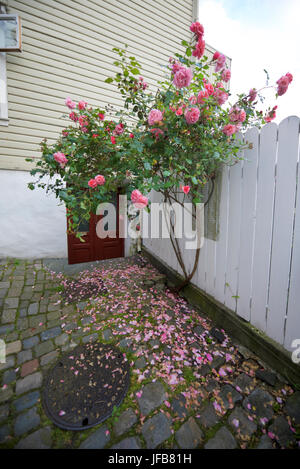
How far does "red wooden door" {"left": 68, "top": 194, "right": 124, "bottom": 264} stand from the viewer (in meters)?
4.70

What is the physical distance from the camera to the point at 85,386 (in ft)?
5.43

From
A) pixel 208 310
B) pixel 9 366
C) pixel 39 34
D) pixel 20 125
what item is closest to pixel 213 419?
pixel 208 310

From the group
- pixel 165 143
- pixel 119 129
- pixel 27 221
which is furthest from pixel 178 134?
pixel 27 221

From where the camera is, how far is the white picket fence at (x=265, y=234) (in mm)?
1607

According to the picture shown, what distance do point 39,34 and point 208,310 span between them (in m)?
6.09

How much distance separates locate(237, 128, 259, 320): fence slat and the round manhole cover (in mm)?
1392

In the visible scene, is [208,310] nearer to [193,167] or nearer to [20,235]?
[193,167]

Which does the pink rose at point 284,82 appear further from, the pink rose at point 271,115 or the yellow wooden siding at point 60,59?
the yellow wooden siding at point 60,59

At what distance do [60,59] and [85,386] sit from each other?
229 inches

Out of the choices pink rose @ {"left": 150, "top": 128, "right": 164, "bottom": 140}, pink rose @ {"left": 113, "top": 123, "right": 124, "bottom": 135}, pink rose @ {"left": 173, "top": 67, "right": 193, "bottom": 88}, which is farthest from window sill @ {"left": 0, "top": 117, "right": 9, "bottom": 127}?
pink rose @ {"left": 173, "top": 67, "right": 193, "bottom": 88}

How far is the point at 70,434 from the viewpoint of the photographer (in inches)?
52.4

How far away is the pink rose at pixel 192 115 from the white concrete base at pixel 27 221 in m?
3.68

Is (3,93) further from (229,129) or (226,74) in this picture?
(229,129)
